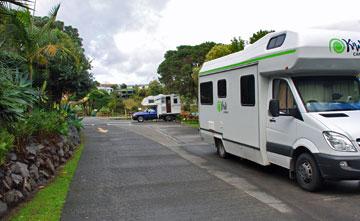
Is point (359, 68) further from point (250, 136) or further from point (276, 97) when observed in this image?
point (250, 136)

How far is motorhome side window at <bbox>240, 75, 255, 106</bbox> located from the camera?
9305 millimetres

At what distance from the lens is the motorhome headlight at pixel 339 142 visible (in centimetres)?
698

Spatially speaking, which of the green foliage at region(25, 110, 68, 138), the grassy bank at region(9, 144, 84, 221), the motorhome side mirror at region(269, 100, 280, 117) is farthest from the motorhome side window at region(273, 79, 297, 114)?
the green foliage at region(25, 110, 68, 138)

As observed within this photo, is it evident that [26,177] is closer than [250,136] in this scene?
Yes

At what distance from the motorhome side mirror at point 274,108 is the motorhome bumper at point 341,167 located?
1.44m

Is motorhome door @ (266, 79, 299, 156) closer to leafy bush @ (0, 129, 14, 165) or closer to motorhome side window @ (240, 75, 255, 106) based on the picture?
motorhome side window @ (240, 75, 255, 106)

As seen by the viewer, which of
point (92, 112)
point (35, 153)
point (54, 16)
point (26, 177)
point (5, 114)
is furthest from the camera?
point (92, 112)

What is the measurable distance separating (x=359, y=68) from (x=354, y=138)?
6.32 feet

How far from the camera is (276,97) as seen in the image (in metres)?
8.70

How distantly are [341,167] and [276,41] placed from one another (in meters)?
2.86

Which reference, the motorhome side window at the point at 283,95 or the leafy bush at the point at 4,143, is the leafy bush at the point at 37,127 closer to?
the leafy bush at the point at 4,143

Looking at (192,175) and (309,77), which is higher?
(309,77)

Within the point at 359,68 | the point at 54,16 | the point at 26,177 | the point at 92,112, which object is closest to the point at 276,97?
the point at 359,68

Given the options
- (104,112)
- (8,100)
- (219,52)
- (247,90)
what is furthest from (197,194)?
(104,112)
